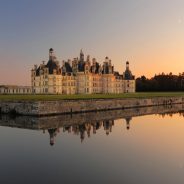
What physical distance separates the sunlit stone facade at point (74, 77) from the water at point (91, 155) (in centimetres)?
4595

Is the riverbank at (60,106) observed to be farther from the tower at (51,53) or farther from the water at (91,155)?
the tower at (51,53)

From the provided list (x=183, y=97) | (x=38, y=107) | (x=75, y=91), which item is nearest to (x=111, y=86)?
(x=75, y=91)

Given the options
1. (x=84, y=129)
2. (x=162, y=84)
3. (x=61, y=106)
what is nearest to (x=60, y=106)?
(x=61, y=106)

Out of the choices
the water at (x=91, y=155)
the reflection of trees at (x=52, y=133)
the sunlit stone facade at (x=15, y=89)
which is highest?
the sunlit stone facade at (x=15, y=89)

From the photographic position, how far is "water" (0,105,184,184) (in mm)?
9328

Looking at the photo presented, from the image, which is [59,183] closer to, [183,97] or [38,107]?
[38,107]

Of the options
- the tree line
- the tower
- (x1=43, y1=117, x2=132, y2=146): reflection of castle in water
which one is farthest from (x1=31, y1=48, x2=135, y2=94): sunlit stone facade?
(x1=43, y1=117, x2=132, y2=146): reflection of castle in water

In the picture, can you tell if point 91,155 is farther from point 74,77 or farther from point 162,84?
point 162,84

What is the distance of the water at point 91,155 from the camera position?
933cm

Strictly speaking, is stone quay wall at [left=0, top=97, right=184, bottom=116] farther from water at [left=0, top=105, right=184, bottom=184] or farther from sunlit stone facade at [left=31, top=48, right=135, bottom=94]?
sunlit stone facade at [left=31, top=48, right=135, bottom=94]

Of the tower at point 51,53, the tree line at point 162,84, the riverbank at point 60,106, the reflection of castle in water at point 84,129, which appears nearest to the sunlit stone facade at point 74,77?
the tower at point 51,53

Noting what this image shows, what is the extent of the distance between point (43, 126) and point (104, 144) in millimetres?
6742

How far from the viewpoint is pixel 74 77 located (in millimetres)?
A: 69438

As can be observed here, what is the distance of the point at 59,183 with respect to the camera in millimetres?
8742
